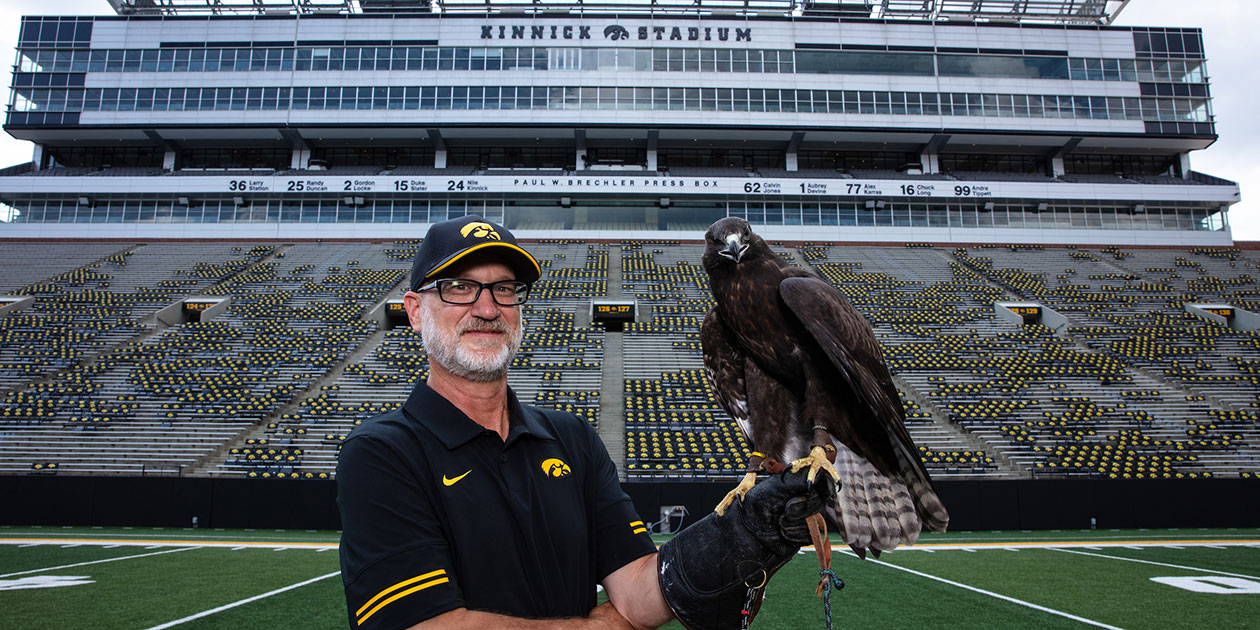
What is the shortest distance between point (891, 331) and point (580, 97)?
21.8 meters

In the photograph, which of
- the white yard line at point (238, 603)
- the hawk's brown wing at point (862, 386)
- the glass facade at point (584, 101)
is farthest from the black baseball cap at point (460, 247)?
the glass facade at point (584, 101)

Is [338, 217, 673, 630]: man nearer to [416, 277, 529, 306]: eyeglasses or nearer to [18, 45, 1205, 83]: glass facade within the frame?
[416, 277, 529, 306]: eyeglasses

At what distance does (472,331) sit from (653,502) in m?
10.7

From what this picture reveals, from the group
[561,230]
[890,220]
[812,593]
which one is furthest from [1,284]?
[890,220]

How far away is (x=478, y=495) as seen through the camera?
1.73 m

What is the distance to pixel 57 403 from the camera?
51.0ft

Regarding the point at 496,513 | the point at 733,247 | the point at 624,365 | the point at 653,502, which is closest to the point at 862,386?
the point at 733,247

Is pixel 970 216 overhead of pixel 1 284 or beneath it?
overhead

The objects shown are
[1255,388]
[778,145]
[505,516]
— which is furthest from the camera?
[778,145]

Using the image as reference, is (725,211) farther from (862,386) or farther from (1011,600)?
(862,386)

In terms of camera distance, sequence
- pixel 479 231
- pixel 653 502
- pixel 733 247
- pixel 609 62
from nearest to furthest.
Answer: pixel 479 231, pixel 733 247, pixel 653 502, pixel 609 62

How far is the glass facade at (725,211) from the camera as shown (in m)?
33.8

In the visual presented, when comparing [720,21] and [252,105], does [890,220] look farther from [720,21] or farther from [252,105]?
[252,105]

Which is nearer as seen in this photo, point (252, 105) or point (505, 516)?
point (505, 516)
